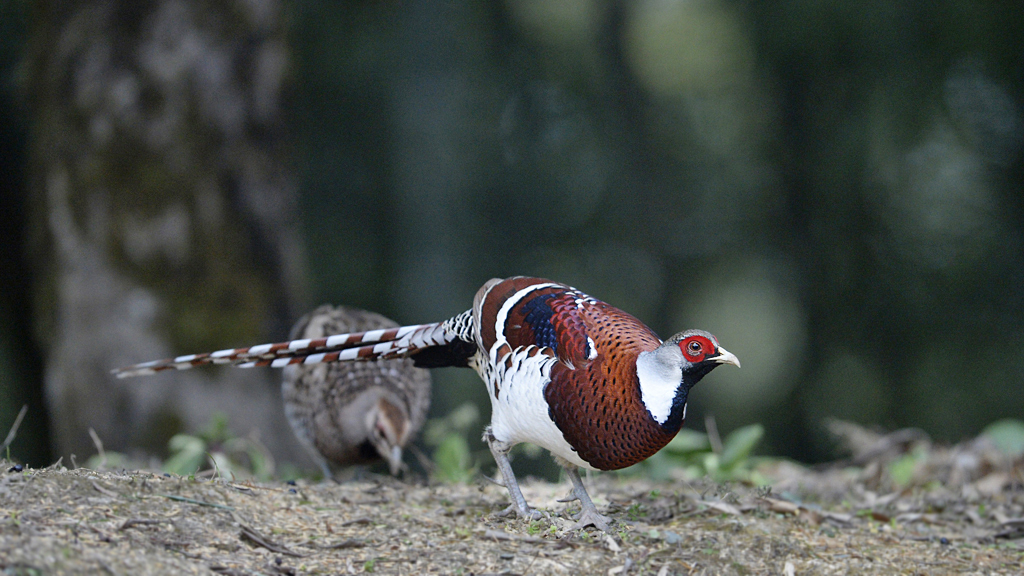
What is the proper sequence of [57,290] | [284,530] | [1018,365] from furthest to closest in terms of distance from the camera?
1. [1018,365]
2. [57,290]
3. [284,530]

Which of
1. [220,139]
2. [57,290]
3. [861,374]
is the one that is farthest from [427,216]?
[861,374]

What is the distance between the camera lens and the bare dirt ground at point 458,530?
2602 millimetres

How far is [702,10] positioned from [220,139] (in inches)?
260

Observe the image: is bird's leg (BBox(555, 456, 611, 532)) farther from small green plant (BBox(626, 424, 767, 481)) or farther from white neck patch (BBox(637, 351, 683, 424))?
small green plant (BBox(626, 424, 767, 481))

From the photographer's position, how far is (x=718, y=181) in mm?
10359

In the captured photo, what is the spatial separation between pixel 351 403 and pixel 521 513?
2.08m

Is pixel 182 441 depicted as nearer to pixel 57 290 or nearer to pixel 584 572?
pixel 57 290

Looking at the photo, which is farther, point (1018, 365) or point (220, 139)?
point (1018, 365)

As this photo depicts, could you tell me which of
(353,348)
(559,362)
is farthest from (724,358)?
(353,348)

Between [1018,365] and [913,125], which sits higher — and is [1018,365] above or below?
below

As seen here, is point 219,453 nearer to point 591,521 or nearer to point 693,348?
point 591,521

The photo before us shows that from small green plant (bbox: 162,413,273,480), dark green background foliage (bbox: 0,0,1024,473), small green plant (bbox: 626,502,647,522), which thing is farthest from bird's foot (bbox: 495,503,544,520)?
dark green background foliage (bbox: 0,0,1024,473)

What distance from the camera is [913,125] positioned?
28.8ft

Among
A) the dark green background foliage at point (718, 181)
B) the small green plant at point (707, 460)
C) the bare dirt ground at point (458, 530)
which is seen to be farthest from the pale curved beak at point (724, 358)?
the dark green background foliage at point (718, 181)
